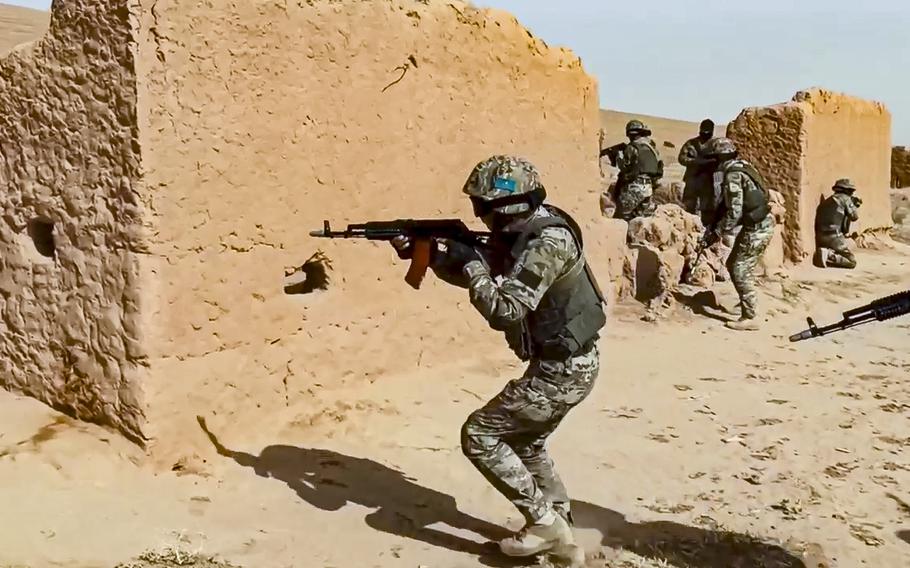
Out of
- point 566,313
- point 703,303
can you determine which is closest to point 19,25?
point 703,303

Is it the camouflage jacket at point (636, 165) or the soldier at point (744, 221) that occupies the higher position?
the camouflage jacket at point (636, 165)

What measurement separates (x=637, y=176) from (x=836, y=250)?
121 inches

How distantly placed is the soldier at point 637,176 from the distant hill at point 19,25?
49.3 ft

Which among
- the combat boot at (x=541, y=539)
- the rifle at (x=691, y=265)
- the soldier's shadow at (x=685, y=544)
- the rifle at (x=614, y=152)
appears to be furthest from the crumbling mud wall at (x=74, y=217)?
the rifle at (x=614, y=152)

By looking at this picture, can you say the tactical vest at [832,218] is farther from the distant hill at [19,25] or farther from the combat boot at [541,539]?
the distant hill at [19,25]

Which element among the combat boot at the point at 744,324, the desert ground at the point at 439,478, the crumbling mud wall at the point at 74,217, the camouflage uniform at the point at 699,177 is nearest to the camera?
the desert ground at the point at 439,478

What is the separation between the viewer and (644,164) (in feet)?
30.4

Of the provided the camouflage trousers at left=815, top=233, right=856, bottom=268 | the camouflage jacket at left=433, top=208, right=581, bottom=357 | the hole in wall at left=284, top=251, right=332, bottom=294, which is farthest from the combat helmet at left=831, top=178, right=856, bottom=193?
the camouflage jacket at left=433, top=208, right=581, bottom=357

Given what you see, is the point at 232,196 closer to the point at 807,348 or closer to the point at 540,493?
the point at 540,493

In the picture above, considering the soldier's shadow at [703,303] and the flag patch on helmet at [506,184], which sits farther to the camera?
the soldier's shadow at [703,303]

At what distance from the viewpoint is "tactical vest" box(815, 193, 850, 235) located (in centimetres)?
1050

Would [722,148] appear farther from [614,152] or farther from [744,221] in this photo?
[614,152]

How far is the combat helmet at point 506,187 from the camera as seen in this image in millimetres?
3146

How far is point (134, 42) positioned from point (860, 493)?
387 centimetres
